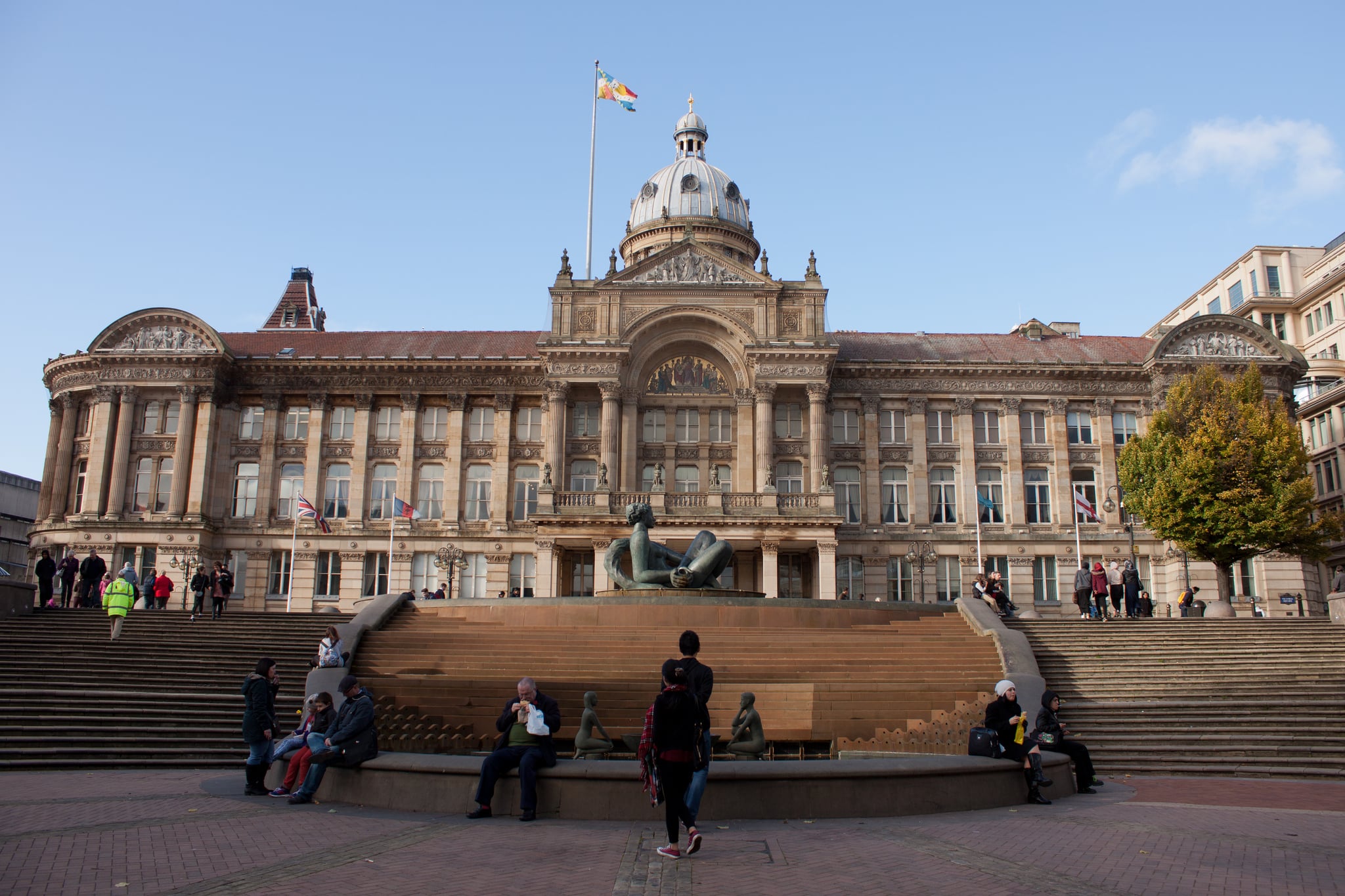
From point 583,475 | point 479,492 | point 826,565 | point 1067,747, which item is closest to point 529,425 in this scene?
point 479,492

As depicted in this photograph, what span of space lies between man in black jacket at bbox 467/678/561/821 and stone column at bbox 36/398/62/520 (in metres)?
51.5

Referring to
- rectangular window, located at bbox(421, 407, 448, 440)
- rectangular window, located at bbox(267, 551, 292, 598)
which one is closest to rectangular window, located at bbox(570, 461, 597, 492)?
rectangular window, located at bbox(421, 407, 448, 440)

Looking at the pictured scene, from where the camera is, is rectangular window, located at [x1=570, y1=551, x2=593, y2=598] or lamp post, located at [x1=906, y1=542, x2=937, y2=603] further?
lamp post, located at [x1=906, y1=542, x2=937, y2=603]

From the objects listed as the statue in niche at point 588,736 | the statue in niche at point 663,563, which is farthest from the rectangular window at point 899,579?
the statue in niche at point 588,736

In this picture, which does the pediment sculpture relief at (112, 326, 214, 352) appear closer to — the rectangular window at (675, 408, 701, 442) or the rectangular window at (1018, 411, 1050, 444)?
the rectangular window at (675, 408, 701, 442)

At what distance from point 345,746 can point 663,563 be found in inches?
632

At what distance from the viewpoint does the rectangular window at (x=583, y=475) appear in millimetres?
52562

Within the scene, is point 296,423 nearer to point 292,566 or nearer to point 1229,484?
point 292,566

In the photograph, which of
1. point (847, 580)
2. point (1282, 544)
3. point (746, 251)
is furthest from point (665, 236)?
point (1282, 544)

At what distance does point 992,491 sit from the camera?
180ft

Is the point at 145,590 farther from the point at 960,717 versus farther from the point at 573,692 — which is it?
the point at 960,717

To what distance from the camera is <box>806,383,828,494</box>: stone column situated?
5156cm

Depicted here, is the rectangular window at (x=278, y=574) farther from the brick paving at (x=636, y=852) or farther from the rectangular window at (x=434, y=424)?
the brick paving at (x=636, y=852)

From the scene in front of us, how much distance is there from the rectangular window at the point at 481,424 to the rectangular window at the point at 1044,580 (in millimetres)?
28618
